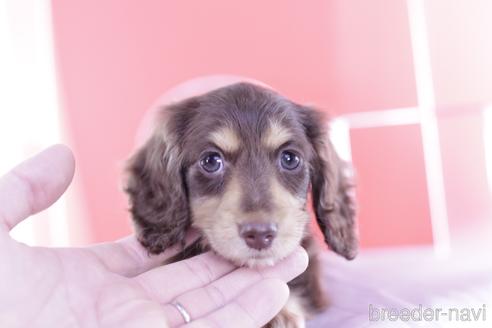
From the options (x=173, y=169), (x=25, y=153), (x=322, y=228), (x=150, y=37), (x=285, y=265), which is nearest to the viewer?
(x=285, y=265)

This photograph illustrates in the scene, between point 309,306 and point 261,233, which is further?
point 309,306

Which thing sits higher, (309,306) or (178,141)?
(178,141)

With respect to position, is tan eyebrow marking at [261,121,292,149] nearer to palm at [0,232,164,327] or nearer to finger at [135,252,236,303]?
finger at [135,252,236,303]

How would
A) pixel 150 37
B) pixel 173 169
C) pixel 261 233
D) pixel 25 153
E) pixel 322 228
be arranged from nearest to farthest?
1. pixel 261 233
2. pixel 173 169
3. pixel 322 228
4. pixel 25 153
5. pixel 150 37

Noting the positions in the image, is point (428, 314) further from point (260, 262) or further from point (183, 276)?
point (183, 276)

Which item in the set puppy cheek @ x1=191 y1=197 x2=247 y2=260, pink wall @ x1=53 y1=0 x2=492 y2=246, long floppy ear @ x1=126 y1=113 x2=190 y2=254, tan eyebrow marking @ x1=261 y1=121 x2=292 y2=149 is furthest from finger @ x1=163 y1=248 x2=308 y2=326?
pink wall @ x1=53 y1=0 x2=492 y2=246

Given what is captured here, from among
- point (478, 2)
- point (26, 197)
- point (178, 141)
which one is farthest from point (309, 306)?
point (478, 2)

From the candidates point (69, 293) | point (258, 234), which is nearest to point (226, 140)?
point (258, 234)

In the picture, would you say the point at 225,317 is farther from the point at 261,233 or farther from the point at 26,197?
the point at 26,197

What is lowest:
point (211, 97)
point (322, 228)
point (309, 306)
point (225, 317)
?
point (309, 306)
